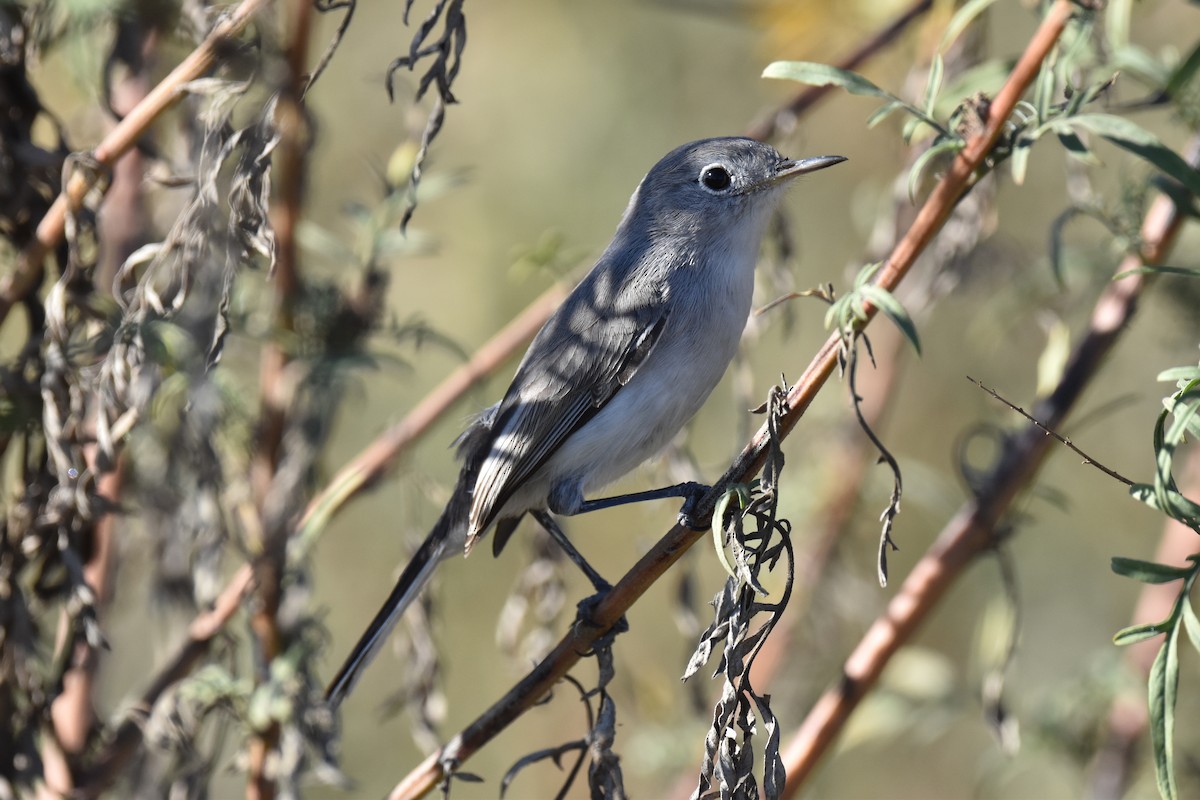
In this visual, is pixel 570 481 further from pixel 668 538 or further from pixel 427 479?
pixel 668 538

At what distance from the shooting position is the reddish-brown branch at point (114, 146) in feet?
6.36

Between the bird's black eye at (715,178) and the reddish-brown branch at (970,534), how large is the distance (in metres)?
1.02

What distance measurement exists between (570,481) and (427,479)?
1.18ft

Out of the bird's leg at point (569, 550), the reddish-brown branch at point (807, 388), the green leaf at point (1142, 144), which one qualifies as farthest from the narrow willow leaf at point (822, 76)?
the bird's leg at point (569, 550)

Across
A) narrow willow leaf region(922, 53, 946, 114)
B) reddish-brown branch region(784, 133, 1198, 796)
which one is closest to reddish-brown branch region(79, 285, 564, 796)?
reddish-brown branch region(784, 133, 1198, 796)

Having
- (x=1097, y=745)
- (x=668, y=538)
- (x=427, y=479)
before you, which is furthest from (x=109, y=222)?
(x=1097, y=745)

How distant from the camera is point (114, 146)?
216cm

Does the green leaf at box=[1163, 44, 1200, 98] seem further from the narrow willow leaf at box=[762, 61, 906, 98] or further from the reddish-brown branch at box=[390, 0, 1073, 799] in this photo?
the narrow willow leaf at box=[762, 61, 906, 98]

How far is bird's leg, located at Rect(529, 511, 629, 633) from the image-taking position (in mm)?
2426

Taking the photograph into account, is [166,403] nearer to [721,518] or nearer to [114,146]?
[114,146]

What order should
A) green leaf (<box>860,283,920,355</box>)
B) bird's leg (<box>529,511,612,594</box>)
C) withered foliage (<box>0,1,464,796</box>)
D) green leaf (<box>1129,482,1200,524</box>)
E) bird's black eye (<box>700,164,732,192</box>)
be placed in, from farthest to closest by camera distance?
bird's black eye (<box>700,164,732,192</box>), bird's leg (<box>529,511,612,594</box>), withered foliage (<box>0,1,464,796</box>), green leaf (<box>860,283,920,355</box>), green leaf (<box>1129,482,1200,524</box>)

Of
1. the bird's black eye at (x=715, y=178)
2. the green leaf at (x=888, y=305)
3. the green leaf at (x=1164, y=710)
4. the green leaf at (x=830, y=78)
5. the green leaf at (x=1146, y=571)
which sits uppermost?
the bird's black eye at (x=715, y=178)

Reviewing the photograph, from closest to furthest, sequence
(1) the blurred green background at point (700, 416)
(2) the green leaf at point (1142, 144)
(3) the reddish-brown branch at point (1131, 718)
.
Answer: (2) the green leaf at point (1142, 144), (3) the reddish-brown branch at point (1131, 718), (1) the blurred green background at point (700, 416)

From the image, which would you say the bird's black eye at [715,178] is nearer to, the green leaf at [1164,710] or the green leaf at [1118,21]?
the green leaf at [1118,21]
